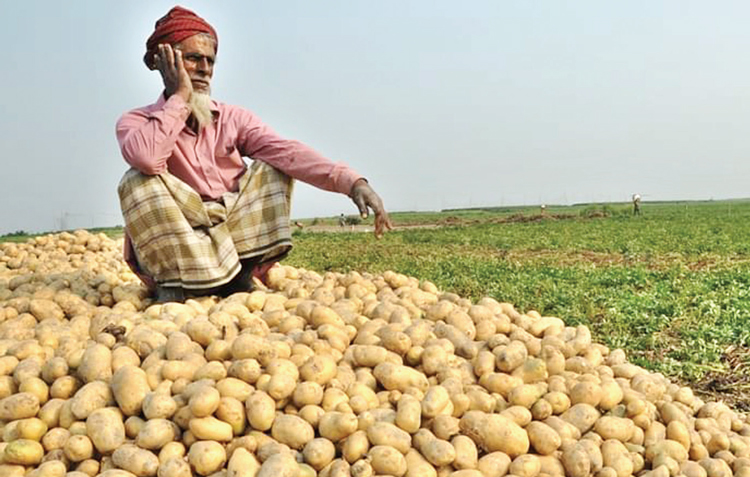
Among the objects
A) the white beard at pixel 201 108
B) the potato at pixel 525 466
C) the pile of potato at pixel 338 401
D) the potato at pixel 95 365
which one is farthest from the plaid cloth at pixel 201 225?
the potato at pixel 525 466

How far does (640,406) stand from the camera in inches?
108

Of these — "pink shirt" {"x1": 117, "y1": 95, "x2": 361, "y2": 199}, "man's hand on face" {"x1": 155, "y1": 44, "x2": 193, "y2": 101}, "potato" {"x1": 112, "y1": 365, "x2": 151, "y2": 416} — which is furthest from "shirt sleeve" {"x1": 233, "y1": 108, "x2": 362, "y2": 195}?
"potato" {"x1": 112, "y1": 365, "x2": 151, "y2": 416}

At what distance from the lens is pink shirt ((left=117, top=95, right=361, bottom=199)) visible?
390cm

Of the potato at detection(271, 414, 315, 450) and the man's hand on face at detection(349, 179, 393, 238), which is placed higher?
the man's hand on face at detection(349, 179, 393, 238)

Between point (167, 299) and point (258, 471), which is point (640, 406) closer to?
point (258, 471)

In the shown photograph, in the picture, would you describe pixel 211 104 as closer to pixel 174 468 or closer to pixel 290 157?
pixel 290 157

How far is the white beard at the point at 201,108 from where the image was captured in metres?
4.23

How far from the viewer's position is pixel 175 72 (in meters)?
4.07

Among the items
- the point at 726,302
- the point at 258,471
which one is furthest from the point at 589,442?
the point at 726,302

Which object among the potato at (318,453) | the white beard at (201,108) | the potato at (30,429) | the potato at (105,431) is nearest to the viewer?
the potato at (318,453)

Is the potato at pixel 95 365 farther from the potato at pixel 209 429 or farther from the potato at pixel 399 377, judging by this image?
the potato at pixel 399 377

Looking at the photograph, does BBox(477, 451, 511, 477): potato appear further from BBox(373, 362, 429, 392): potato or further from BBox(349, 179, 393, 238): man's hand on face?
BBox(349, 179, 393, 238): man's hand on face

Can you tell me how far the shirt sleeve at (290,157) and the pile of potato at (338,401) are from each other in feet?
3.59

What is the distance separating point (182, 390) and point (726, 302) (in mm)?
5611
